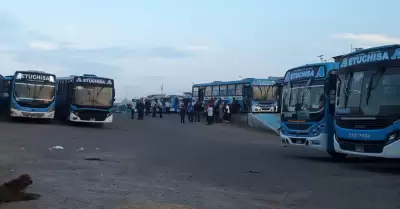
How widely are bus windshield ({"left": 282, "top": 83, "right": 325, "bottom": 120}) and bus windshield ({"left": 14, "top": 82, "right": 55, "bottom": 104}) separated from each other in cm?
1789

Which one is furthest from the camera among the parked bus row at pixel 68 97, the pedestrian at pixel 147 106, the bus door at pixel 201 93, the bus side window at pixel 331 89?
the bus door at pixel 201 93

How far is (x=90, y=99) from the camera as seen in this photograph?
103 ft

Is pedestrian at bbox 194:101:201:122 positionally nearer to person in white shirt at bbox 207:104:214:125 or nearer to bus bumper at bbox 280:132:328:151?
person in white shirt at bbox 207:104:214:125

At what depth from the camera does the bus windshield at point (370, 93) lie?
13.2 m

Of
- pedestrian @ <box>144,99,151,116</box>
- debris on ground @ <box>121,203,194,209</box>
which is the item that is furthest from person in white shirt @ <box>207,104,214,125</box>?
debris on ground @ <box>121,203,194,209</box>

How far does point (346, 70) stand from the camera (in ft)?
48.9

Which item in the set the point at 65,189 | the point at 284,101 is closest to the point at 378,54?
the point at 284,101

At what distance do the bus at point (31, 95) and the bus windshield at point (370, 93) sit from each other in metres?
20.8

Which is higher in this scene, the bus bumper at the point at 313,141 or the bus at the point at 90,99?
the bus at the point at 90,99

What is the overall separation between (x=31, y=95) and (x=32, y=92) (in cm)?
18

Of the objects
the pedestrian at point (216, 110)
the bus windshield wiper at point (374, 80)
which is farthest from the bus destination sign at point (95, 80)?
the bus windshield wiper at point (374, 80)

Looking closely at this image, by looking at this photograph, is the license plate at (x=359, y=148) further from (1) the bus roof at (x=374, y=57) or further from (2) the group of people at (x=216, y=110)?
(2) the group of people at (x=216, y=110)

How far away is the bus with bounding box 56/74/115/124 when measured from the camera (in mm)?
31062

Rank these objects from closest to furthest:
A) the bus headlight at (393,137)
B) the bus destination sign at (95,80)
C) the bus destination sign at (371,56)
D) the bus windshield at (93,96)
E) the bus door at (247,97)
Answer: the bus headlight at (393,137) < the bus destination sign at (371,56) < the bus windshield at (93,96) < the bus destination sign at (95,80) < the bus door at (247,97)
